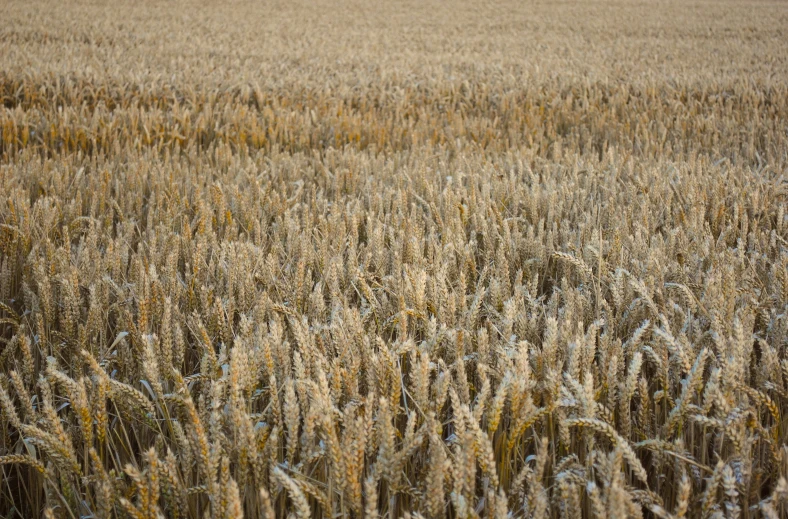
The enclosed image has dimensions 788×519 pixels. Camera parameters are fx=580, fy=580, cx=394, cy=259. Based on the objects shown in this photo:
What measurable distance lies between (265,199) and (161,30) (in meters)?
10.7

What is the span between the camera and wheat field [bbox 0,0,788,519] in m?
0.90

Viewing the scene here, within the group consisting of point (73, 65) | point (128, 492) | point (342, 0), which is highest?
point (342, 0)

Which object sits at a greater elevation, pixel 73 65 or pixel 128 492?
pixel 73 65

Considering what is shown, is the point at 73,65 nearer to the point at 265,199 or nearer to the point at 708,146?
the point at 265,199

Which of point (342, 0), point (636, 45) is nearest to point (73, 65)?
point (636, 45)

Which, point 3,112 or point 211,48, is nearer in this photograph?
point 3,112

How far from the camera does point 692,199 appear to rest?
91.4 inches

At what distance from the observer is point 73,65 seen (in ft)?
23.6

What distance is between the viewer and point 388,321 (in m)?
1.42

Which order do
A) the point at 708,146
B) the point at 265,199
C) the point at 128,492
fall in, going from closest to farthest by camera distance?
the point at 128,492
the point at 265,199
the point at 708,146

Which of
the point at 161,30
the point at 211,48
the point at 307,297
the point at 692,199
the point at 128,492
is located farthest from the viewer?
the point at 161,30

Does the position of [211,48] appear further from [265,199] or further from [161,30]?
[265,199]

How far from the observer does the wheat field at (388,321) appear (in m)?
0.90

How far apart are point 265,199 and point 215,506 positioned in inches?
78.3
